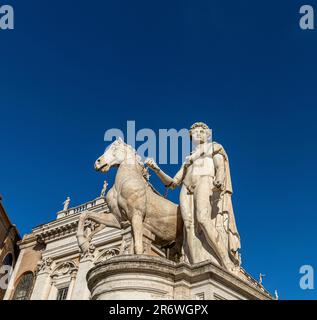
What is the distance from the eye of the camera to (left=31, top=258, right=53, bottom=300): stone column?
29297mm

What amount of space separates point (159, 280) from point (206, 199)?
1.68 m

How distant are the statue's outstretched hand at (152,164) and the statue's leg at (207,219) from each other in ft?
2.91

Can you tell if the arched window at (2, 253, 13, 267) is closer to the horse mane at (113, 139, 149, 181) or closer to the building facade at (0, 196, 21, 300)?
the building facade at (0, 196, 21, 300)

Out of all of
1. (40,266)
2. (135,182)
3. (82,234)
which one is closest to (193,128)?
(135,182)

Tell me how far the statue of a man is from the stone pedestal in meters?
0.73

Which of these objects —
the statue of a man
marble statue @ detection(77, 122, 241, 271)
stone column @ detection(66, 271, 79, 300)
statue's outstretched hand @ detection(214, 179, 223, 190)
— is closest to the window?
stone column @ detection(66, 271, 79, 300)

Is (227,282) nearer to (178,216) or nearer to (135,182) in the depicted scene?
(178,216)

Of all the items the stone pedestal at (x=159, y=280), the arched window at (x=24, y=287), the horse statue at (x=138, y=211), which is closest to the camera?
the stone pedestal at (x=159, y=280)

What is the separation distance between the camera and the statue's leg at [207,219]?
23.0 feet

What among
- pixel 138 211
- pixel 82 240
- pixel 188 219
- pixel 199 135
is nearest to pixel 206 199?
pixel 188 219

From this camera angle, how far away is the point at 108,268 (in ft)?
20.6

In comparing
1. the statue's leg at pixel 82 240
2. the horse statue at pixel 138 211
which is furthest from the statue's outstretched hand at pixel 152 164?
the statue's leg at pixel 82 240

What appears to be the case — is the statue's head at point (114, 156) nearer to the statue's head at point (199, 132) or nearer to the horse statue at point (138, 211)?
the horse statue at point (138, 211)
